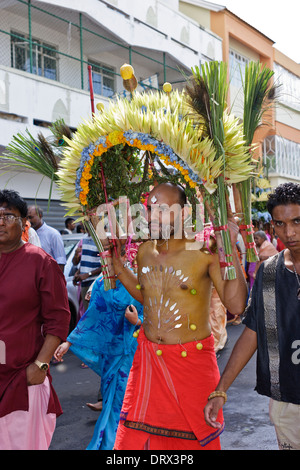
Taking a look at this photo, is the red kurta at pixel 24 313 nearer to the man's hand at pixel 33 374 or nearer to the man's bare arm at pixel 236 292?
the man's hand at pixel 33 374

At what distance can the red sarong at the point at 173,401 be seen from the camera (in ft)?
9.23

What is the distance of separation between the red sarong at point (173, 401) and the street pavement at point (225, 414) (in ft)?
5.53

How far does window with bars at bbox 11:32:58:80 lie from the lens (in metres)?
14.0

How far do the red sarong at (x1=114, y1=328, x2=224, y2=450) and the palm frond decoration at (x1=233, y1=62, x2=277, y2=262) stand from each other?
66 centimetres

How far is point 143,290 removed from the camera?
3180 mm

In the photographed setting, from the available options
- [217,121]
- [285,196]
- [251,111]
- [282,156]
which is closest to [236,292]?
[285,196]

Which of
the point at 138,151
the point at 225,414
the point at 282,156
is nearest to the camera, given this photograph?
the point at 138,151

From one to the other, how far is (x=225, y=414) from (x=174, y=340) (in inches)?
102

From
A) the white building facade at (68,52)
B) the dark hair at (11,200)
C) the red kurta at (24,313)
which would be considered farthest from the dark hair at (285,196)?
the white building facade at (68,52)

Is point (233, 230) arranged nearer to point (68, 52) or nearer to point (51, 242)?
point (51, 242)

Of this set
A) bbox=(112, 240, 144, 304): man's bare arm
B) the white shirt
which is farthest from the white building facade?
bbox=(112, 240, 144, 304): man's bare arm

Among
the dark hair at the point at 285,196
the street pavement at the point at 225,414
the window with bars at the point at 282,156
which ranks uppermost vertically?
the window with bars at the point at 282,156

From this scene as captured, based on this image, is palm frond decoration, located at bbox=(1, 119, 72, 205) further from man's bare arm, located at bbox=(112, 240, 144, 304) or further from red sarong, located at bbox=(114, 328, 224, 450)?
red sarong, located at bbox=(114, 328, 224, 450)

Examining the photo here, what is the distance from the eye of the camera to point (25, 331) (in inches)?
120
